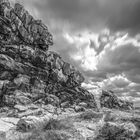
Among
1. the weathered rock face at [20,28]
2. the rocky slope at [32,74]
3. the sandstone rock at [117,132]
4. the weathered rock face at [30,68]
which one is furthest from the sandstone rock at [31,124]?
the weathered rock face at [20,28]

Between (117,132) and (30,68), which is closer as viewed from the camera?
(117,132)

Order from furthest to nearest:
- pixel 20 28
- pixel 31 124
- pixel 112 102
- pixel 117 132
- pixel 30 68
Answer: pixel 112 102, pixel 20 28, pixel 30 68, pixel 31 124, pixel 117 132

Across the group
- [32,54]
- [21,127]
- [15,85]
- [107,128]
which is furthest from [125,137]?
[32,54]

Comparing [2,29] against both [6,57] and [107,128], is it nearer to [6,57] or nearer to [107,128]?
[6,57]

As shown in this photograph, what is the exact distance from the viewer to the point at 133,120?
15.6 meters

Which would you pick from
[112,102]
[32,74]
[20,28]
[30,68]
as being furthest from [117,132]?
[112,102]

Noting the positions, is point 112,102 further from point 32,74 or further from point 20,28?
point 20,28

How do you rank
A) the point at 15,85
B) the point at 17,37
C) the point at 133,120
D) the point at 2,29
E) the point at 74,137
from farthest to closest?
the point at 17,37 < the point at 2,29 < the point at 15,85 < the point at 133,120 < the point at 74,137

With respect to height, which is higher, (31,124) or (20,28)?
(20,28)

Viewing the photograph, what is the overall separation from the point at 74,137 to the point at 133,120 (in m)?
6.89

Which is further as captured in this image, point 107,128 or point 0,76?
point 0,76

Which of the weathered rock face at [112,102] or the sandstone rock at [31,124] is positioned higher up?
the weathered rock face at [112,102]

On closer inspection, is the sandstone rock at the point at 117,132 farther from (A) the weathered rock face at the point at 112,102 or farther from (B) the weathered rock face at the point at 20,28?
(A) the weathered rock face at the point at 112,102

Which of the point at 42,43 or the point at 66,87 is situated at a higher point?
the point at 42,43
